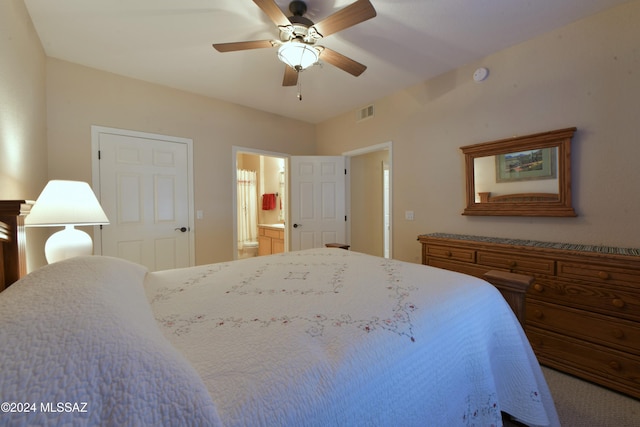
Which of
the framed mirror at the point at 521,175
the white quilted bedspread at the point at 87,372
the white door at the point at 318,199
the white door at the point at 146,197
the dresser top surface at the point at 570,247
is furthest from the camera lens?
the white door at the point at 318,199

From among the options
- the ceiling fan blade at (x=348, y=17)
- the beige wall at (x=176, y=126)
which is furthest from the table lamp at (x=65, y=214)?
the ceiling fan blade at (x=348, y=17)

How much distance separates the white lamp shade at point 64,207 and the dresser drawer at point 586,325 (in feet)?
10.9

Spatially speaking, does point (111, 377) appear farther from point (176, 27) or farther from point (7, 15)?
point (176, 27)

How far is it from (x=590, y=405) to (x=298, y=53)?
9.52ft

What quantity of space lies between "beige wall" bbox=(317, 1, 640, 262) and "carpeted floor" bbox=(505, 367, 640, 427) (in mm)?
1012

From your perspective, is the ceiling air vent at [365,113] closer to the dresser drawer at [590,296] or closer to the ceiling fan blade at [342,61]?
the ceiling fan blade at [342,61]

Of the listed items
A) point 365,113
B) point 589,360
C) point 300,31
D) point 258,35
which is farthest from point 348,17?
point 589,360

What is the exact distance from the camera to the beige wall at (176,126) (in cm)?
250

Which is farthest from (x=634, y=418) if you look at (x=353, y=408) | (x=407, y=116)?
(x=407, y=116)

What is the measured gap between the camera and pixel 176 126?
3111 millimetres

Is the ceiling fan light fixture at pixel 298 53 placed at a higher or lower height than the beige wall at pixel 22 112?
higher

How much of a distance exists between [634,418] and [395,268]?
157 cm

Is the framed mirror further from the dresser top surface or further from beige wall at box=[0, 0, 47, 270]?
beige wall at box=[0, 0, 47, 270]

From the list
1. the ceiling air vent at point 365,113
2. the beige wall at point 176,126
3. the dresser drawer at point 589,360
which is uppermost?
the ceiling air vent at point 365,113
